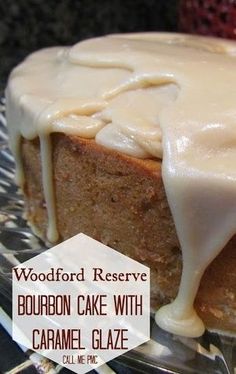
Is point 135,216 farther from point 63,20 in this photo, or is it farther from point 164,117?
point 63,20

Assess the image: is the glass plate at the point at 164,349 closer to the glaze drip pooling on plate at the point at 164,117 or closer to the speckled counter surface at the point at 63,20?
the glaze drip pooling on plate at the point at 164,117

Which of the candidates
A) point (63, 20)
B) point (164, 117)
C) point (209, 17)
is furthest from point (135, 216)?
point (63, 20)

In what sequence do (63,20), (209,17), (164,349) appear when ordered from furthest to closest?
(63,20) → (209,17) → (164,349)

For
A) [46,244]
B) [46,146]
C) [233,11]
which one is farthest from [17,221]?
[233,11]

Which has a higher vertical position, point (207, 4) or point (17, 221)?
point (207, 4)

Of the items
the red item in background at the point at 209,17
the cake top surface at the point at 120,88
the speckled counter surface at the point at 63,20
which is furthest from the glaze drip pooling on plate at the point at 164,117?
the speckled counter surface at the point at 63,20

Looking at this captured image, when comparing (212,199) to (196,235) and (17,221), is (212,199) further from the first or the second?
(17,221)

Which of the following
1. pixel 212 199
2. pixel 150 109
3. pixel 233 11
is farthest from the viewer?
Answer: pixel 233 11

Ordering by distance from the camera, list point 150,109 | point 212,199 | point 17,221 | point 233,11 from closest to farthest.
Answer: point 212,199 → point 150,109 → point 17,221 → point 233,11
